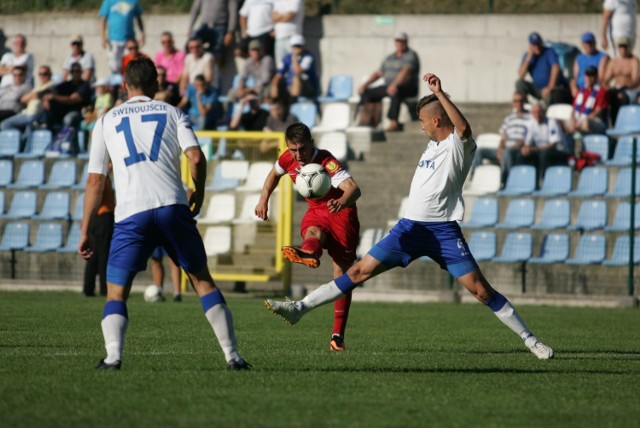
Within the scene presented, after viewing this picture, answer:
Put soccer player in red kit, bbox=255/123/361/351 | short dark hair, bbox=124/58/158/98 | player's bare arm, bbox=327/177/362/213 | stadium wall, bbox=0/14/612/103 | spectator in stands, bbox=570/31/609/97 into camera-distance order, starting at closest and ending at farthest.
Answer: short dark hair, bbox=124/58/158/98 < player's bare arm, bbox=327/177/362/213 < soccer player in red kit, bbox=255/123/361/351 < spectator in stands, bbox=570/31/609/97 < stadium wall, bbox=0/14/612/103

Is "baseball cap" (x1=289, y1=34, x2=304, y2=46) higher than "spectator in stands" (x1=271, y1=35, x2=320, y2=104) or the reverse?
higher

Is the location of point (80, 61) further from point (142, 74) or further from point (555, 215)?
point (142, 74)

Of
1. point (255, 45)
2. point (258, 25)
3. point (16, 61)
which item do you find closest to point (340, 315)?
point (255, 45)

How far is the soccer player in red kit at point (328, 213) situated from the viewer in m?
11.8

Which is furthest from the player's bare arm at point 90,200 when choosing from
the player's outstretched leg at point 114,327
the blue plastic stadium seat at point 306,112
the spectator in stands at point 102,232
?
the blue plastic stadium seat at point 306,112

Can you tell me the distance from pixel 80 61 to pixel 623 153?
12.3 metres

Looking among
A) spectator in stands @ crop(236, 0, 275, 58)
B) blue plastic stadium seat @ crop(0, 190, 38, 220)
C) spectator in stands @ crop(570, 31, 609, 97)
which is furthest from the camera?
spectator in stands @ crop(236, 0, 275, 58)

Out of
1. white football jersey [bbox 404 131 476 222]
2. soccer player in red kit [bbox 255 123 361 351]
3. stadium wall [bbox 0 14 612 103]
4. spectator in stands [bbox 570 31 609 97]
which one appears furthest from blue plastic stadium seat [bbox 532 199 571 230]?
white football jersey [bbox 404 131 476 222]

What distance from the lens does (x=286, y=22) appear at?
2708 centimetres

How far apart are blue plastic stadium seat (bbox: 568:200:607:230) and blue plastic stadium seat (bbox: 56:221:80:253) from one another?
925cm

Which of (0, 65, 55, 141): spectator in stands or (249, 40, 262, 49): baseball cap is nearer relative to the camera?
(249, 40, 262, 49): baseball cap

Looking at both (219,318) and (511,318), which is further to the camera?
(511,318)

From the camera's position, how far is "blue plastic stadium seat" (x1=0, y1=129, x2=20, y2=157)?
26.7 m

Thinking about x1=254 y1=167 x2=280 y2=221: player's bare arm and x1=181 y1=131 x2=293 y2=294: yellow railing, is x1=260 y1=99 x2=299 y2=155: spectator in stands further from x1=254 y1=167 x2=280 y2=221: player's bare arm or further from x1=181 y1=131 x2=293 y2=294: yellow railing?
x1=254 y1=167 x2=280 y2=221: player's bare arm
